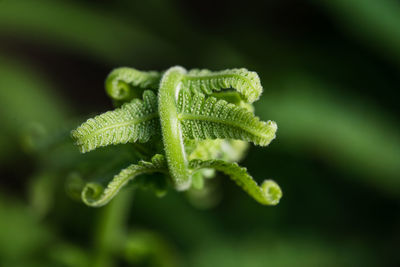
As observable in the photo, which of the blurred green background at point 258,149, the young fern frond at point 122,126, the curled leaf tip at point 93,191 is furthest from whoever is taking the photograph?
the blurred green background at point 258,149

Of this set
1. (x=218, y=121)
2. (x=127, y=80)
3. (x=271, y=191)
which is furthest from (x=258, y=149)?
(x=218, y=121)

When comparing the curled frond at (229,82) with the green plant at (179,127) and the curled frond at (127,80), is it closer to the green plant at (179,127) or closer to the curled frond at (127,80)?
the green plant at (179,127)

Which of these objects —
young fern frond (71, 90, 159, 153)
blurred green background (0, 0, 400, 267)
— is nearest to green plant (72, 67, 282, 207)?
young fern frond (71, 90, 159, 153)

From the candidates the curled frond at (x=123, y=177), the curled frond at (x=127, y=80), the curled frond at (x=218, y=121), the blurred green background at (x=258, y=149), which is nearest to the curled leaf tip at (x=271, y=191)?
the curled frond at (x=218, y=121)

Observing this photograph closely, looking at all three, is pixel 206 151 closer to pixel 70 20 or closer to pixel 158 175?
pixel 158 175

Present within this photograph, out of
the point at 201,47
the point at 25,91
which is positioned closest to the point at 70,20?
the point at 25,91

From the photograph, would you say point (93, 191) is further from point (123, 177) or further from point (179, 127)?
point (179, 127)
